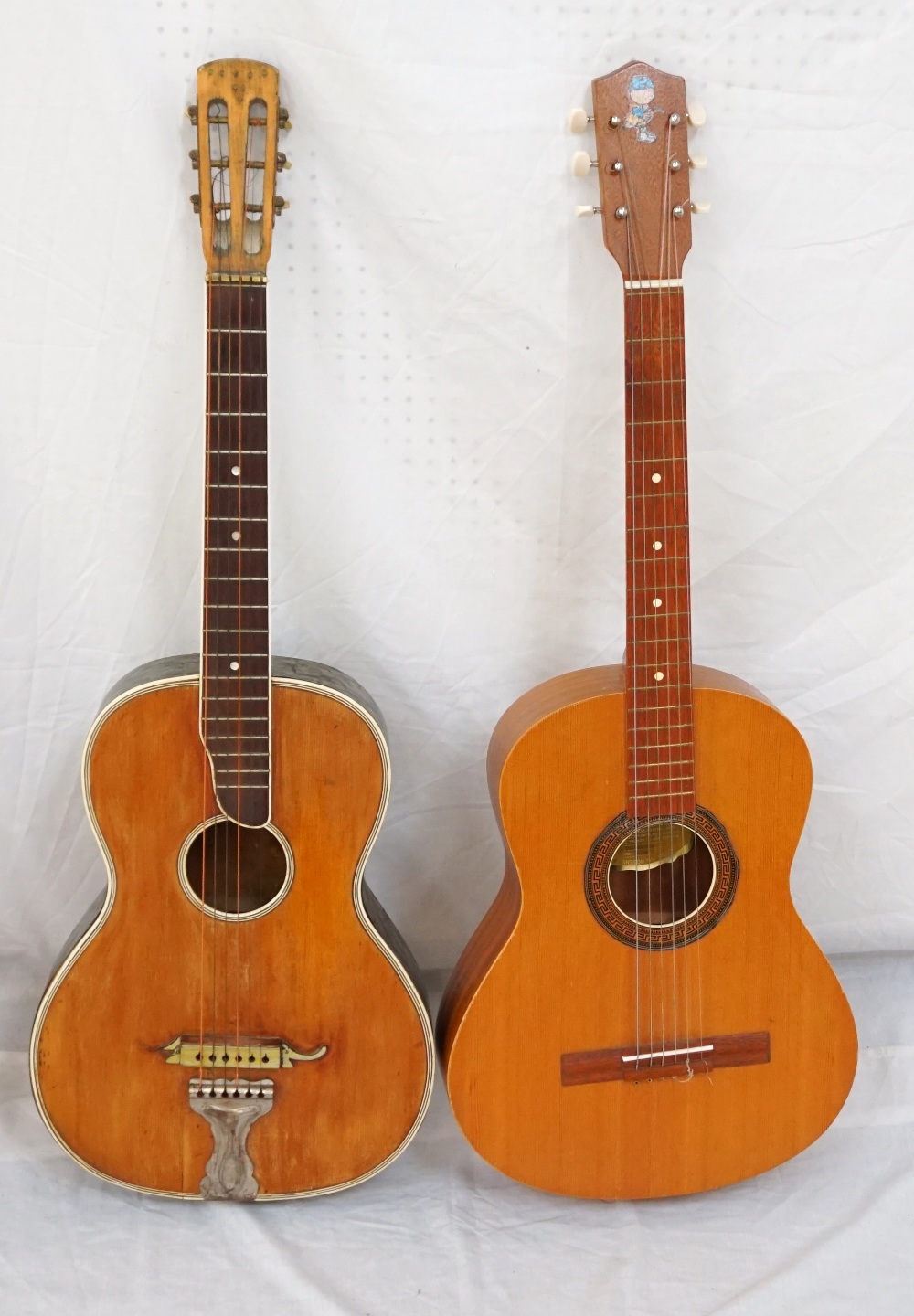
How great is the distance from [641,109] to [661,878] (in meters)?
0.92

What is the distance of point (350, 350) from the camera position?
1.46 metres

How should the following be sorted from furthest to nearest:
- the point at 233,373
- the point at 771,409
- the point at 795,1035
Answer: the point at 771,409 < the point at 795,1035 < the point at 233,373

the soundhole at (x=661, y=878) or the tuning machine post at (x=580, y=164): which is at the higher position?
the tuning machine post at (x=580, y=164)

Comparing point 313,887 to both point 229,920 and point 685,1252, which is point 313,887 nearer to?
point 229,920

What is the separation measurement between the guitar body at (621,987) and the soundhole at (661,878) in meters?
0.01

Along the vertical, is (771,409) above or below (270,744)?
above

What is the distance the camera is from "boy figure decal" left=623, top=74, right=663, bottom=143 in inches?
51.7

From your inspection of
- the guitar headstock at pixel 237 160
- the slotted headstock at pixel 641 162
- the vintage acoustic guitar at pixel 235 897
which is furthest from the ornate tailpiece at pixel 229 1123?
the slotted headstock at pixel 641 162

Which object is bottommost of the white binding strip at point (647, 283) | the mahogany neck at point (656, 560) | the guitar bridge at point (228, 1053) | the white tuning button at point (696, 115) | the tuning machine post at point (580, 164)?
the guitar bridge at point (228, 1053)

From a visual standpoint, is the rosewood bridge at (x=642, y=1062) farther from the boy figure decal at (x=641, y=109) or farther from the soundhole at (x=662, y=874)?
the boy figure decal at (x=641, y=109)

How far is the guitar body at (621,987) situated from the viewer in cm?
135

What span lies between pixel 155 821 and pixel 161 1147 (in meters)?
0.40

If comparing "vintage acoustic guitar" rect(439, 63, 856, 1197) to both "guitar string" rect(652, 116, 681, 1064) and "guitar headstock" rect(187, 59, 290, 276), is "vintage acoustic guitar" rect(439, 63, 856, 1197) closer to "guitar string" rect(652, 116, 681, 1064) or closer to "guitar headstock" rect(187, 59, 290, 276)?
"guitar string" rect(652, 116, 681, 1064)

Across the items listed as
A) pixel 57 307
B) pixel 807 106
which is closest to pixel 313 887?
pixel 57 307
